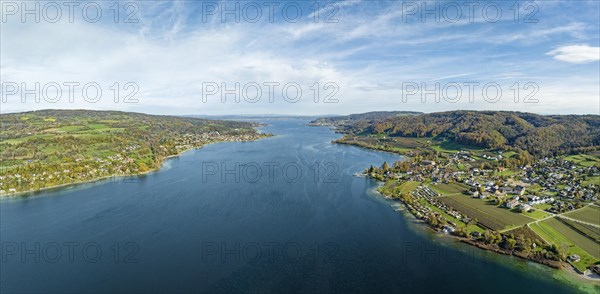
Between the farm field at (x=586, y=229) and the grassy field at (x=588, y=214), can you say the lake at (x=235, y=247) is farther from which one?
the grassy field at (x=588, y=214)

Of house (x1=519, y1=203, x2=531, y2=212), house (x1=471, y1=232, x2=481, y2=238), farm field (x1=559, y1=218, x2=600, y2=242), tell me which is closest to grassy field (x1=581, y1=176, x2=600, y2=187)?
house (x1=519, y1=203, x2=531, y2=212)

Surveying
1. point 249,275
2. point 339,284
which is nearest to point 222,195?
point 249,275

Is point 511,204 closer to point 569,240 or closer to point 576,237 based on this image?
point 576,237

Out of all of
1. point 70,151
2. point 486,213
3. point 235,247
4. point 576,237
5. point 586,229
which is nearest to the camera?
point 235,247

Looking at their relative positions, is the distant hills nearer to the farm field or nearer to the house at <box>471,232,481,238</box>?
the farm field

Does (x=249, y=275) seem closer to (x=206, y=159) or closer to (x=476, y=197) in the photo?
(x=476, y=197)

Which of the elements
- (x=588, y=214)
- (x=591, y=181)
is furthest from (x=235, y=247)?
(x=591, y=181)
